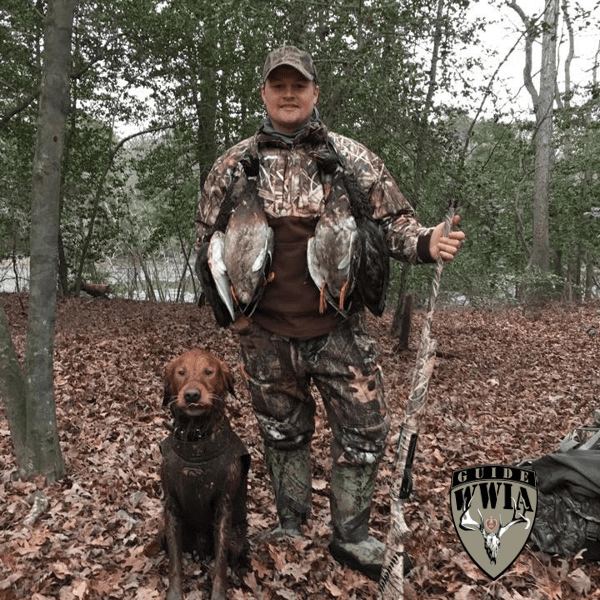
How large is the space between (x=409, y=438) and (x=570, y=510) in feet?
5.79

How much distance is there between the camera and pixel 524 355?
10312 mm

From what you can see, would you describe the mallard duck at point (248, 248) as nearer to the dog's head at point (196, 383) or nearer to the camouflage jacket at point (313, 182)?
the camouflage jacket at point (313, 182)

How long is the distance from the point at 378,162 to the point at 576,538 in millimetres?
2652

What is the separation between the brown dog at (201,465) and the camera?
113 inches

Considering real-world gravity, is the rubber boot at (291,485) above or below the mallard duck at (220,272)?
below

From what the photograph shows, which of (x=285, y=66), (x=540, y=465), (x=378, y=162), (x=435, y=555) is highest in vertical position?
(x=285, y=66)

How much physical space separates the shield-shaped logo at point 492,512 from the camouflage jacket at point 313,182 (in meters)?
1.11

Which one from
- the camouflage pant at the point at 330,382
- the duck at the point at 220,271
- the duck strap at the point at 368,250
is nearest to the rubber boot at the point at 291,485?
the camouflage pant at the point at 330,382

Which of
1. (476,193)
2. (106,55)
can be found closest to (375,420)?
(476,193)

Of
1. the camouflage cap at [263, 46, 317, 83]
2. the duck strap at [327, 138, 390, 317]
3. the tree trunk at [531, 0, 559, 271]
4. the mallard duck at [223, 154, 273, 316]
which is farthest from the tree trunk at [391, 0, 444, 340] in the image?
the tree trunk at [531, 0, 559, 271]

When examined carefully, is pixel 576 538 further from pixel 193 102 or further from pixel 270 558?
pixel 193 102

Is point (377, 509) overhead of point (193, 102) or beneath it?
beneath

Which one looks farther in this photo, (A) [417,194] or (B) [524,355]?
(B) [524,355]

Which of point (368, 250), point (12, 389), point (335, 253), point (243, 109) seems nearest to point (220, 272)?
point (335, 253)
